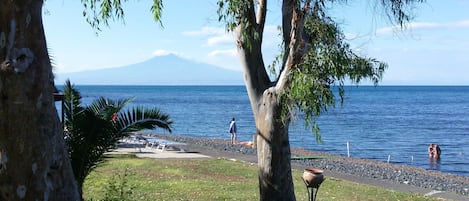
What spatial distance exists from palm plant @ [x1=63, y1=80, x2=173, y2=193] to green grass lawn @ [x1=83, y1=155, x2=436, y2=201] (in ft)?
7.64

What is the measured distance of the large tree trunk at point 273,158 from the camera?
32.1 ft

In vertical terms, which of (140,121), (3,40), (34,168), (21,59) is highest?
(3,40)

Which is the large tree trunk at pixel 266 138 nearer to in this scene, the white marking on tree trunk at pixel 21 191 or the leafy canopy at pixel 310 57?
the leafy canopy at pixel 310 57

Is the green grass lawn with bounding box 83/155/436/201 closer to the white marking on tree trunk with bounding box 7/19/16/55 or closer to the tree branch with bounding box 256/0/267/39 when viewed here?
the tree branch with bounding box 256/0/267/39

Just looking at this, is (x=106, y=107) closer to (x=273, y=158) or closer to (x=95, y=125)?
(x=95, y=125)

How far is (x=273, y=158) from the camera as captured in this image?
388 inches

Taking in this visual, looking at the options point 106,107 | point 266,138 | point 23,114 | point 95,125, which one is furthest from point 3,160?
point 266,138

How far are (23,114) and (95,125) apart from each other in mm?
3408

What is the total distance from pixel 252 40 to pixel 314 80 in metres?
1.87

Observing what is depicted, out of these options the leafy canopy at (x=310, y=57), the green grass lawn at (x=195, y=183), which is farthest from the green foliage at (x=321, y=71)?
the green grass lawn at (x=195, y=183)

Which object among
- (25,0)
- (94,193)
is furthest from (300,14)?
(94,193)

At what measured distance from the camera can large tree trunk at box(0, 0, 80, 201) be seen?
4656mm

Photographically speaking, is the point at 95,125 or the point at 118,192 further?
the point at 118,192

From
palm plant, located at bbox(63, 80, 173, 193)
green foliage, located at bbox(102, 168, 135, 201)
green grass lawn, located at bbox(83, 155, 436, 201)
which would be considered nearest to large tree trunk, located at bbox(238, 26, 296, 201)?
palm plant, located at bbox(63, 80, 173, 193)
